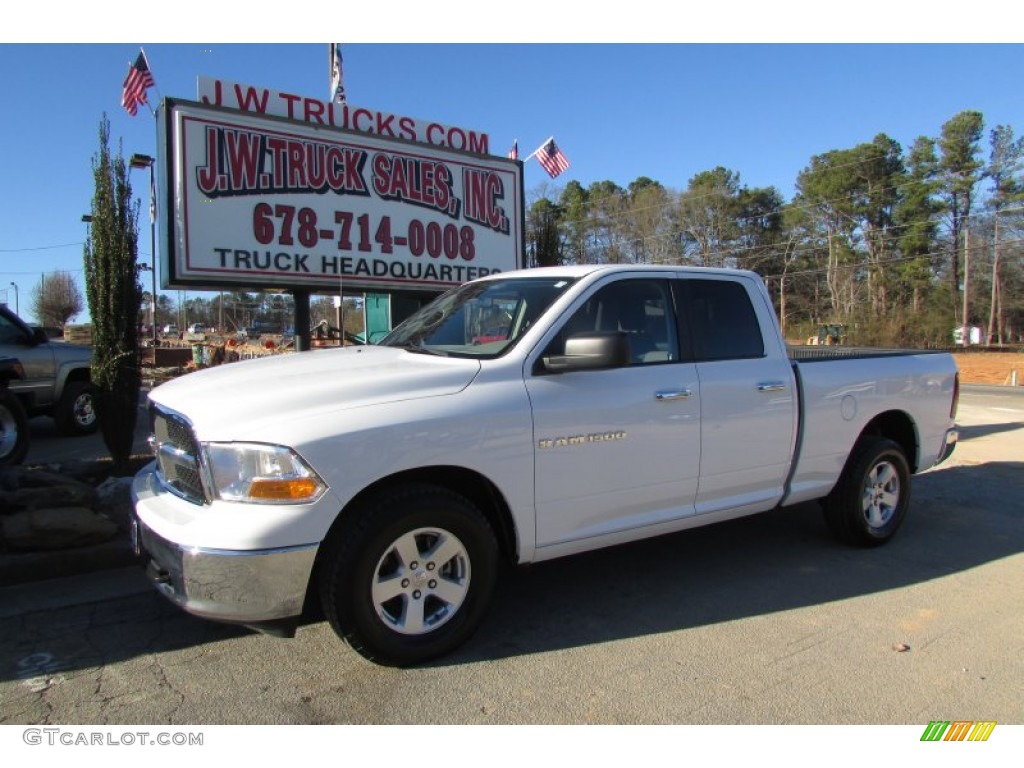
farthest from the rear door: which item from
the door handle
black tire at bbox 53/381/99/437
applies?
black tire at bbox 53/381/99/437

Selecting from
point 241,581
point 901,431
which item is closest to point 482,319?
point 241,581

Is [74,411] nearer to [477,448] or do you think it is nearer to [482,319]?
[482,319]

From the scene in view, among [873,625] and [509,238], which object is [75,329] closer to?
[509,238]

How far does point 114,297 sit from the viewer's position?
22.1 feet

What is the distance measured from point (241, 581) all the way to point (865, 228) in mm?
68510

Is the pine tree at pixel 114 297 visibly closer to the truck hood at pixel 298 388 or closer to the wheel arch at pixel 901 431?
the truck hood at pixel 298 388

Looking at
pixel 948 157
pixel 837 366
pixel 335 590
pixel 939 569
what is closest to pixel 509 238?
pixel 837 366

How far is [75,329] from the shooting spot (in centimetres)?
3981

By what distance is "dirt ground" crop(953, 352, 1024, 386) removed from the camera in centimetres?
2777

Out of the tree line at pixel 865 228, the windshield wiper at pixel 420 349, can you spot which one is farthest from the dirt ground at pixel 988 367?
the windshield wiper at pixel 420 349

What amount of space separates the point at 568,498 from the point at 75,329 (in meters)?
44.1

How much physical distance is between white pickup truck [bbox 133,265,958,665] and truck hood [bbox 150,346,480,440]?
1cm

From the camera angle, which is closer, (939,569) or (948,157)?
(939,569)

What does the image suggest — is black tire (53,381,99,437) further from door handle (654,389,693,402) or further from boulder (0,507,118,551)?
door handle (654,389,693,402)
